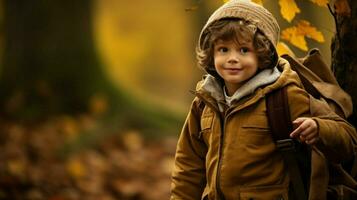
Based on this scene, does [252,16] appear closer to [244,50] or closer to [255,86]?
[244,50]

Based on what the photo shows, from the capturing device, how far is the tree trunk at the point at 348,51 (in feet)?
13.8

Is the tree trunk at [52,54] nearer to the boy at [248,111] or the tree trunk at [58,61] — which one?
the tree trunk at [58,61]

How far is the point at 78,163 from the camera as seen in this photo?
922 centimetres

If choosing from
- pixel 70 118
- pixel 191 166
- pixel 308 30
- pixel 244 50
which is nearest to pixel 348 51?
pixel 308 30

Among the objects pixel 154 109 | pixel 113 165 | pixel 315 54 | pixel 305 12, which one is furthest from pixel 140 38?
pixel 315 54

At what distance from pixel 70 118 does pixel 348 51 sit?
703 cm

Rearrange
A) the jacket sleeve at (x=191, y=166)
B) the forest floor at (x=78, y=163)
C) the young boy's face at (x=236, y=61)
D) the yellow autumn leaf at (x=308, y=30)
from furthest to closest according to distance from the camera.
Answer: the forest floor at (x=78, y=163), the yellow autumn leaf at (x=308, y=30), the jacket sleeve at (x=191, y=166), the young boy's face at (x=236, y=61)

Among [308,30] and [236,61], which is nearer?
[236,61]

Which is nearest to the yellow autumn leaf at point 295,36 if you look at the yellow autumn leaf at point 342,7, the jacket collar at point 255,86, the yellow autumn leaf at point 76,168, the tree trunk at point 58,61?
the yellow autumn leaf at point 342,7

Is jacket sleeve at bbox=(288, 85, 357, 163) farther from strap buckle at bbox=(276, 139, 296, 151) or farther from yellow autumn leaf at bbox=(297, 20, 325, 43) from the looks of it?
yellow autumn leaf at bbox=(297, 20, 325, 43)

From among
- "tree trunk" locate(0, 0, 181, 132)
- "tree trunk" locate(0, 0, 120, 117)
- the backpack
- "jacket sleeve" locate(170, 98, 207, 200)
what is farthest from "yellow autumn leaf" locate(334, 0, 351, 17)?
"tree trunk" locate(0, 0, 120, 117)

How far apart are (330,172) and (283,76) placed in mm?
545

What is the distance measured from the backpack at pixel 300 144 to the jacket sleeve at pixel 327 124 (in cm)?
5

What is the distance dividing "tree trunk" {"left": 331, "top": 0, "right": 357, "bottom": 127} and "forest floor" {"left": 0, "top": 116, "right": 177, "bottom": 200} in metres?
4.26
